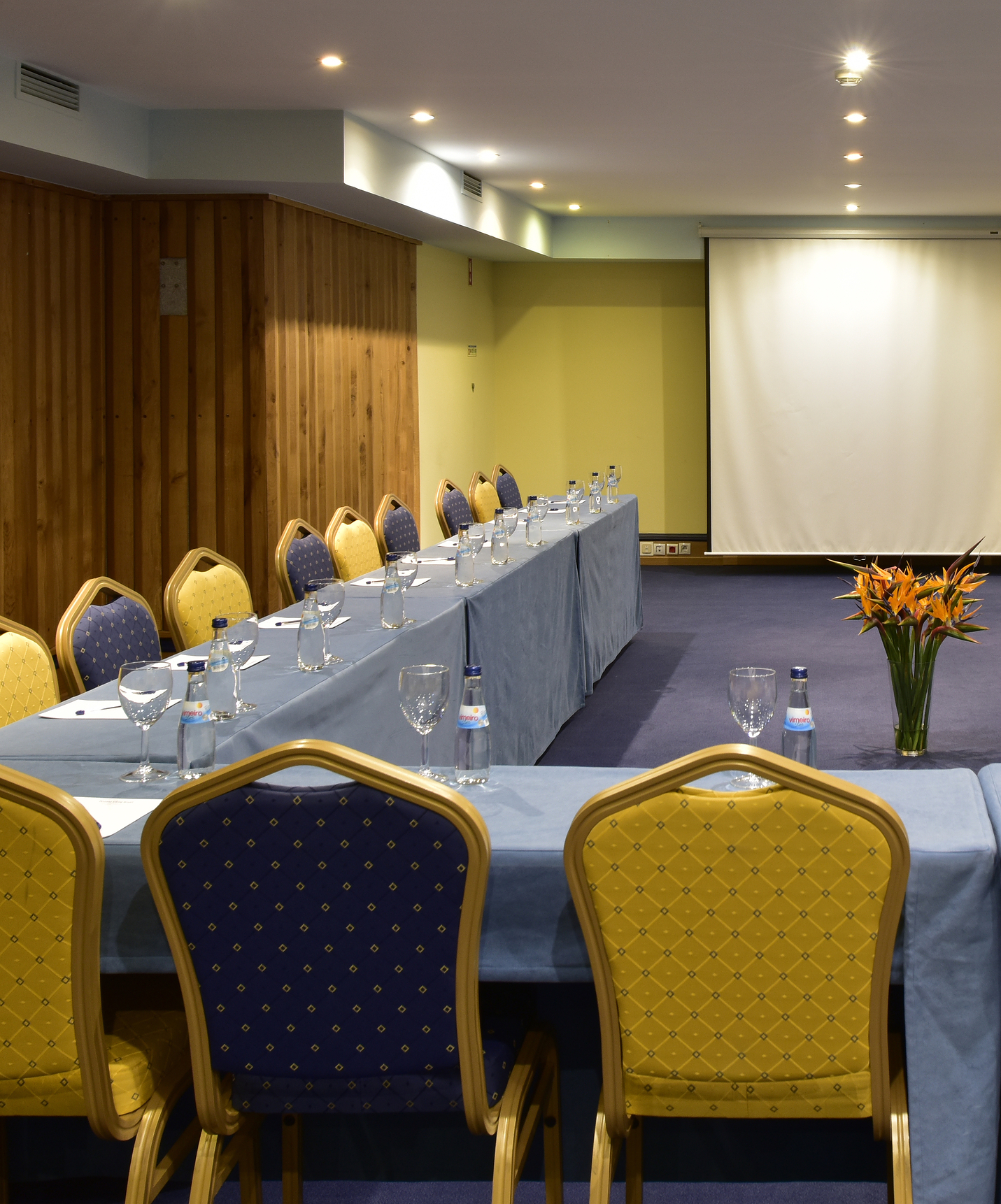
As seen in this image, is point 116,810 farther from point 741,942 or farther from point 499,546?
point 499,546

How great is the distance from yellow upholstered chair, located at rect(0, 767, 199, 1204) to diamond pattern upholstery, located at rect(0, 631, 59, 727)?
136 centimetres

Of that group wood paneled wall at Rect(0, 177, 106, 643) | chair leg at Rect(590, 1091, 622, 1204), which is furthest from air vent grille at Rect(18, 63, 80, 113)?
chair leg at Rect(590, 1091, 622, 1204)

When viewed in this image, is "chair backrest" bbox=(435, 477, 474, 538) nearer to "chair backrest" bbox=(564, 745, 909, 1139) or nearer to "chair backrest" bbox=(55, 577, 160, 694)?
"chair backrest" bbox=(55, 577, 160, 694)

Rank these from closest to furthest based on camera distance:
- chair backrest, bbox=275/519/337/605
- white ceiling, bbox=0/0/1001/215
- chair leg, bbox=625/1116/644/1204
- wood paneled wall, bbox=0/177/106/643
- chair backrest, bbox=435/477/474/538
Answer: chair leg, bbox=625/1116/644/1204 < white ceiling, bbox=0/0/1001/215 < chair backrest, bbox=275/519/337/605 < wood paneled wall, bbox=0/177/106/643 < chair backrest, bbox=435/477/474/538

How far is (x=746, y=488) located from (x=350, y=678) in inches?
316

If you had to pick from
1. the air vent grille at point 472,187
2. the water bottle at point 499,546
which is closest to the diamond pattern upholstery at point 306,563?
the water bottle at point 499,546

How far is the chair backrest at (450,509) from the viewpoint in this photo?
7.32 meters

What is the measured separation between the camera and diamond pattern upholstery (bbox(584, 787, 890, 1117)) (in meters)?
1.67

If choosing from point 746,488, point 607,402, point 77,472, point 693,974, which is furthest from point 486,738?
point 607,402

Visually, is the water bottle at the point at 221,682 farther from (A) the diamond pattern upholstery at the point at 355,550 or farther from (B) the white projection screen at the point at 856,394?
(B) the white projection screen at the point at 856,394

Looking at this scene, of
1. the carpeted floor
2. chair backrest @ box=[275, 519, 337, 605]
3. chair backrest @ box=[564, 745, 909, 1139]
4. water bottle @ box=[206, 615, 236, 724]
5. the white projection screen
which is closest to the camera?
chair backrest @ box=[564, 745, 909, 1139]

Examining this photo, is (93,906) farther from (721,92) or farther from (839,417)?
(839,417)

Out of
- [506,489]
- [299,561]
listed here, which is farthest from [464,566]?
[506,489]

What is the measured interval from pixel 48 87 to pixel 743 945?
5004 mm
